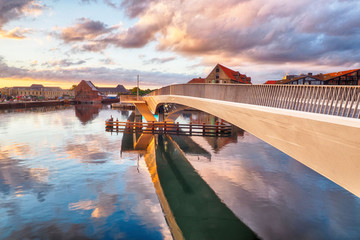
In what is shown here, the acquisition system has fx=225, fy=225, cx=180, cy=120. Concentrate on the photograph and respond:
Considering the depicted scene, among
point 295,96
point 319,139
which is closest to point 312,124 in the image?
point 319,139

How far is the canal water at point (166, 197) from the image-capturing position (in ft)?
35.3

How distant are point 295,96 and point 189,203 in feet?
30.5

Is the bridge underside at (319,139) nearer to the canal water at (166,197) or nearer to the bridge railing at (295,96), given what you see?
the bridge railing at (295,96)

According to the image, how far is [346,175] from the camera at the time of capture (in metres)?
4.91

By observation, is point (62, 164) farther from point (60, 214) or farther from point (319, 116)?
point (319, 116)

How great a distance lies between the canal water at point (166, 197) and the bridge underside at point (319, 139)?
5708 millimetres

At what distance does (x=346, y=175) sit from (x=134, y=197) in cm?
1190

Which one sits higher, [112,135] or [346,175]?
[346,175]

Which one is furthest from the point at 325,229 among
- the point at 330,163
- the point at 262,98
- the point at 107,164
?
the point at 107,164

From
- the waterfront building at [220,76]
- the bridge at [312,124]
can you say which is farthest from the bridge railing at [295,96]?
the waterfront building at [220,76]

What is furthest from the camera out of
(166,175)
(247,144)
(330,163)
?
(247,144)

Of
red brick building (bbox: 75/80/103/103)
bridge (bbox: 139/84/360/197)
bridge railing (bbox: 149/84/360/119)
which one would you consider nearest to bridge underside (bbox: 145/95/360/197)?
bridge (bbox: 139/84/360/197)

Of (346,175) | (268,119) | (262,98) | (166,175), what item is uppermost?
(262,98)

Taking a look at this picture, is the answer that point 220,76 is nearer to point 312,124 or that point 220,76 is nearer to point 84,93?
point 312,124
